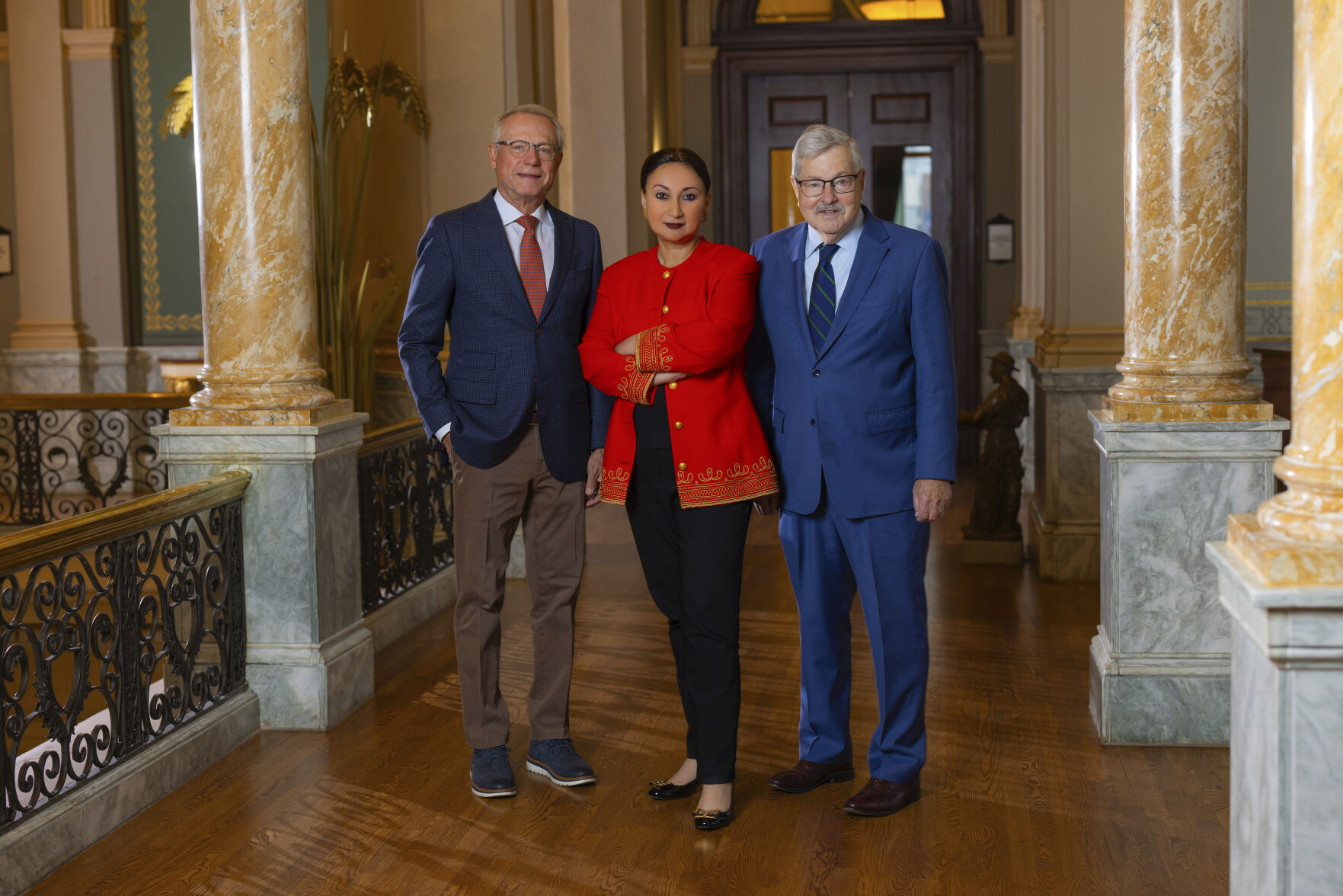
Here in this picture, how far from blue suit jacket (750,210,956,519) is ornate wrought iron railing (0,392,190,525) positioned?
17.1 ft

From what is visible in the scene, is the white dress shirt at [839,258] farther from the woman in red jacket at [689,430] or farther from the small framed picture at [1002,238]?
the small framed picture at [1002,238]

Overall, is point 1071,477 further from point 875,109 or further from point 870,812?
point 875,109

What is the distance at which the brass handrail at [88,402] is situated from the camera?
775 cm

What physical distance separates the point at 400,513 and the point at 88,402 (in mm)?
3354

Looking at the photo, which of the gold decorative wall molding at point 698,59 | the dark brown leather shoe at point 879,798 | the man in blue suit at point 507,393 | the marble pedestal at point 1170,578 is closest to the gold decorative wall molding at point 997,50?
the gold decorative wall molding at point 698,59

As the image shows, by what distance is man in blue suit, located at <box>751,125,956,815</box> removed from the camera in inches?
124

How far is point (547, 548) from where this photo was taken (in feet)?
11.8

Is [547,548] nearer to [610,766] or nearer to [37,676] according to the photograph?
[610,766]

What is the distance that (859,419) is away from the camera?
3.20 meters

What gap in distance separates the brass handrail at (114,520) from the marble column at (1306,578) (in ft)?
8.55

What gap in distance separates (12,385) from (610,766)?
7.85 m

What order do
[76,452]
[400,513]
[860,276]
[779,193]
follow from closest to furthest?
[860,276] → [400,513] → [76,452] → [779,193]

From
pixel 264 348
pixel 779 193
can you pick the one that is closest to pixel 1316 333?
pixel 264 348

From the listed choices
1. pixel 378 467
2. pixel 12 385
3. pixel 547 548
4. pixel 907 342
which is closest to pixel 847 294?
pixel 907 342
